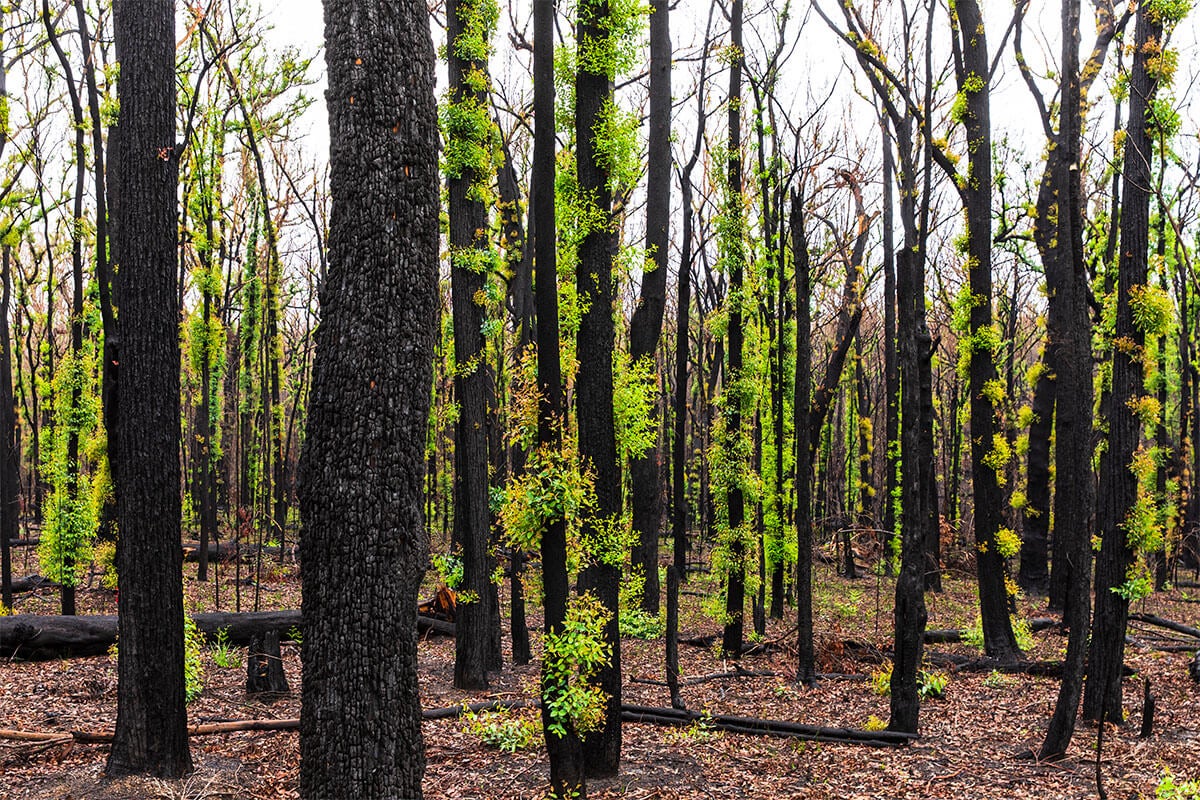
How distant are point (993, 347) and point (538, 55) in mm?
8672

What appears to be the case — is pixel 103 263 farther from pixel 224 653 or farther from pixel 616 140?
pixel 616 140

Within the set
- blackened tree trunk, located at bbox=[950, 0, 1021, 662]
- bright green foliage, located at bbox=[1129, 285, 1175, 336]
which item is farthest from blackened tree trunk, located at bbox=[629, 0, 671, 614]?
bright green foliage, located at bbox=[1129, 285, 1175, 336]

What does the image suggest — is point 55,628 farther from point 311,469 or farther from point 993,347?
point 993,347

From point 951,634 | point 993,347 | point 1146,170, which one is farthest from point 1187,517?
point 1146,170

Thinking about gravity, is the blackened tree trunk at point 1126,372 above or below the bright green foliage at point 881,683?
above

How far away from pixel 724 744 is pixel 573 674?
2.84m

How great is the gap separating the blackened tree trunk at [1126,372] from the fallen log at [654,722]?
2285 mm

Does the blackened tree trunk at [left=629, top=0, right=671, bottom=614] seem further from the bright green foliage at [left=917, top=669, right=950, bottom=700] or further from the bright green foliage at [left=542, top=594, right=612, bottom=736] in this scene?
the bright green foliage at [left=542, top=594, right=612, bottom=736]

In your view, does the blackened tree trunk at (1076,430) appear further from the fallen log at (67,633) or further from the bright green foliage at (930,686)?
the fallen log at (67,633)

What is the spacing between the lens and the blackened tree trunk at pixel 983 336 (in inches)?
472

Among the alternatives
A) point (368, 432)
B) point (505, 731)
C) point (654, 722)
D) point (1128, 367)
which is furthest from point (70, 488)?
point (1128, 367)

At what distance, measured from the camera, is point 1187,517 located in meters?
25.1

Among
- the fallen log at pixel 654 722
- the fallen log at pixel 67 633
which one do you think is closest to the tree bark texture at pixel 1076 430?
the fallen log at pixel 654 722

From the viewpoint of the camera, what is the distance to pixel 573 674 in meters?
6.37
